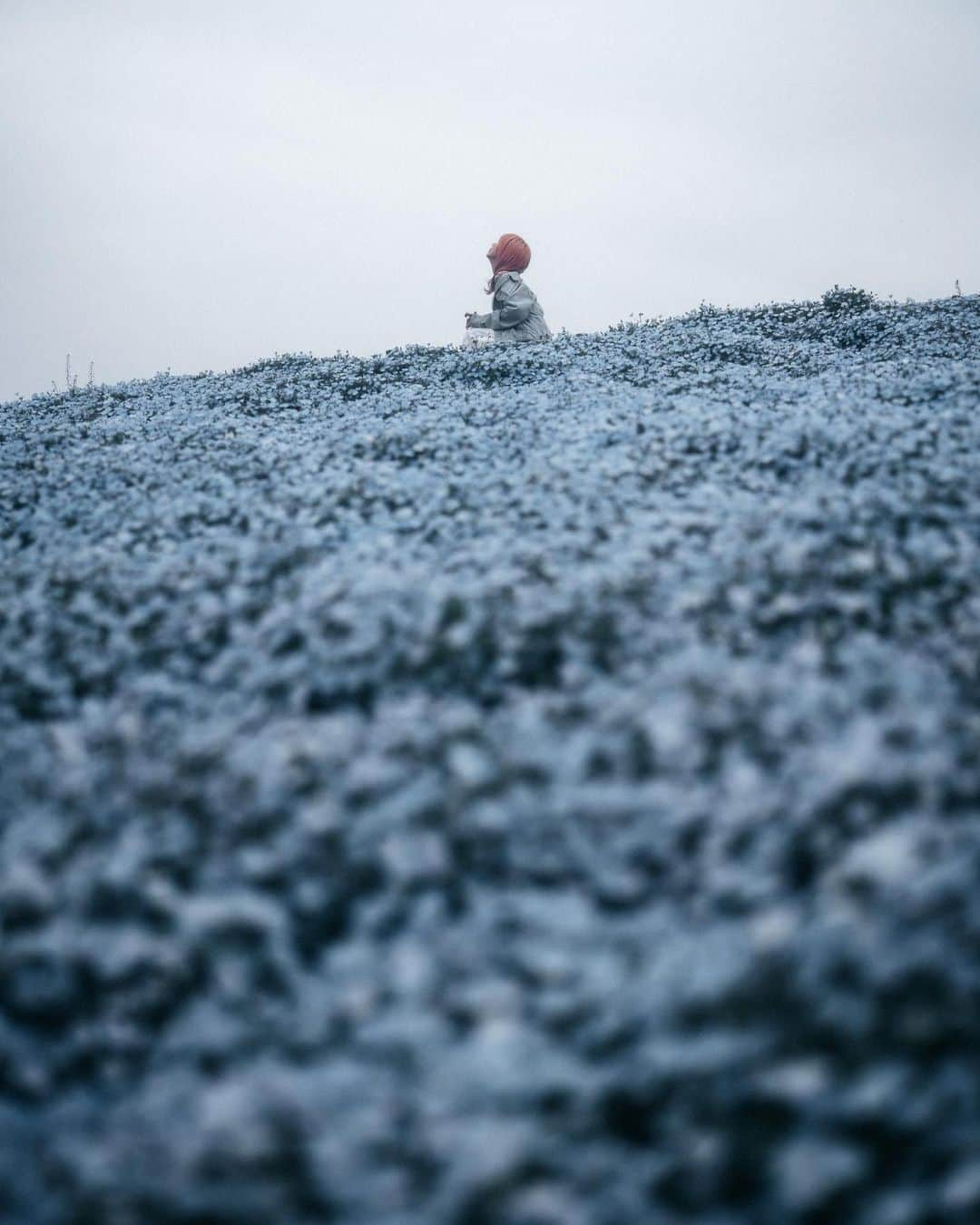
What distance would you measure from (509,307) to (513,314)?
182 millimetres

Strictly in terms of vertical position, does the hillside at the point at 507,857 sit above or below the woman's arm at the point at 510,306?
below

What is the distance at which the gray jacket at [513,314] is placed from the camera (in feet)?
54.5

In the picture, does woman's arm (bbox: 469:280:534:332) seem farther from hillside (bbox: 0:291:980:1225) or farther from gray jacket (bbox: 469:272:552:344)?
hillside (bbox: 0:291:980:1225)

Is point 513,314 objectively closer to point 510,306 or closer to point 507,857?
point 510,306

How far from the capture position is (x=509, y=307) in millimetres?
16719

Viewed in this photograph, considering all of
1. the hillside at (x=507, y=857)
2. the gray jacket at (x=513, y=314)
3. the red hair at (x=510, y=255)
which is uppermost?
the red hair at (x=510, y=255)

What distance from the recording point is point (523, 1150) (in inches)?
88.2

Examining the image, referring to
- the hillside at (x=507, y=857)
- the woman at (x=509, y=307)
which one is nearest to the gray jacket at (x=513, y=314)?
the woman at (x=509, y=307)

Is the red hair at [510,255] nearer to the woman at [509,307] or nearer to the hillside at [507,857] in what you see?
the woman at [509,307]

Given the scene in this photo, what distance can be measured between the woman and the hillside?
11251 millimetres

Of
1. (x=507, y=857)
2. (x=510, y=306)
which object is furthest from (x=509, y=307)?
(x=507, y=857)

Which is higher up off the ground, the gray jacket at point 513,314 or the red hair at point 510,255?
the red hair at point 510,255

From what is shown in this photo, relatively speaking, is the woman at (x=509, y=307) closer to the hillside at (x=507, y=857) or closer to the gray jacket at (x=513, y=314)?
the gray jacket at (x=513, y=314)

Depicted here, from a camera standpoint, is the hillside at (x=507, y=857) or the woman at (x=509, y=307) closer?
the hillside at (x=507, y=857)
